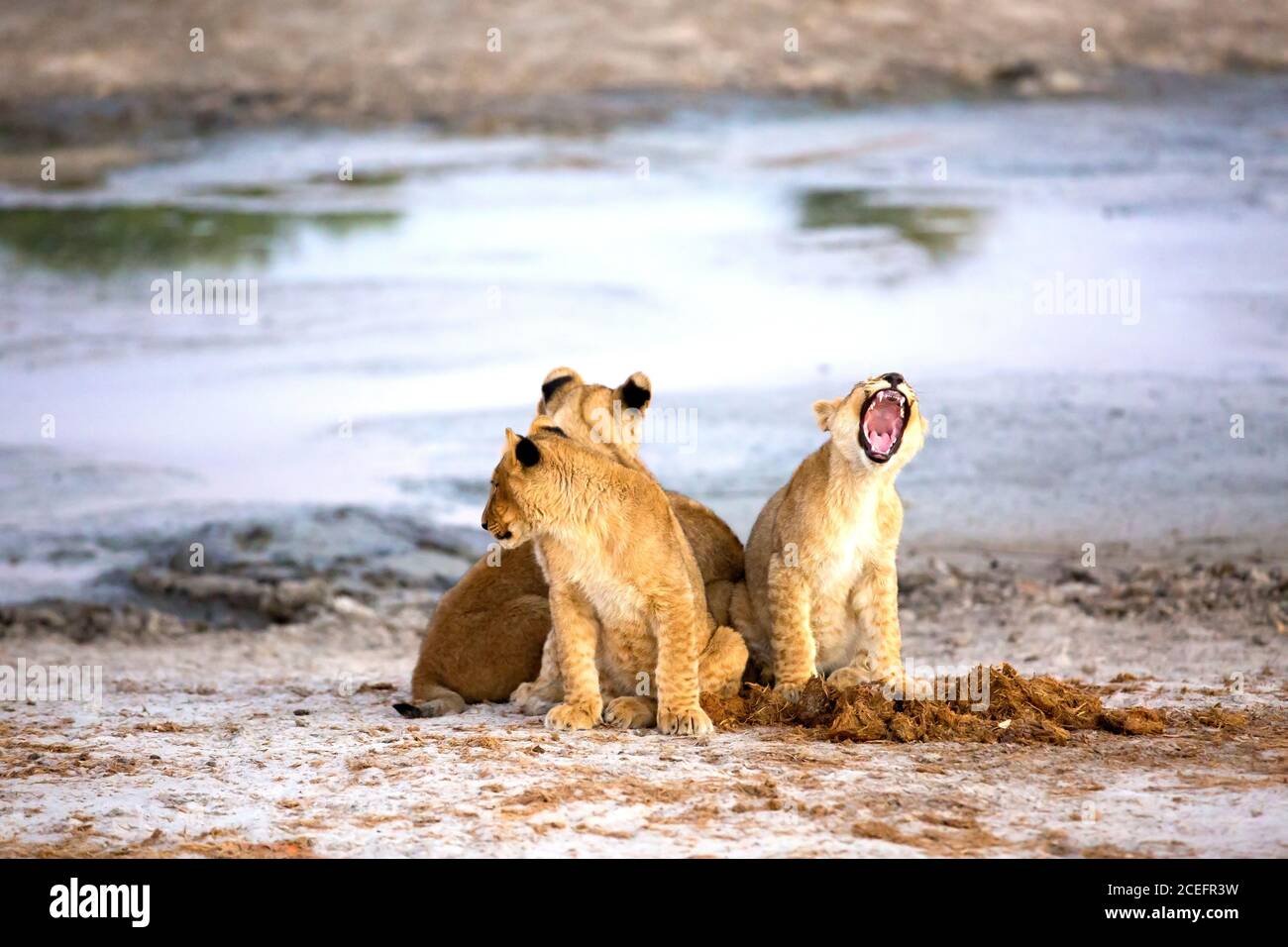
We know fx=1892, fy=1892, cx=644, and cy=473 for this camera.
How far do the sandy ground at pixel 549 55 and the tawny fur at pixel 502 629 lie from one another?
16428 millimetres

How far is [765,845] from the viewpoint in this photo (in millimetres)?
6500

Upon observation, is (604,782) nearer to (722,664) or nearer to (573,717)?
(573,717)

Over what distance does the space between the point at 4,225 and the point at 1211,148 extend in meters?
14.3

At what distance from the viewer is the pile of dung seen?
7.96 m

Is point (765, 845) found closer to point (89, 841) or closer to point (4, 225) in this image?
point (89, 841)

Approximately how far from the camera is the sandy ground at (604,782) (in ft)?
21.7

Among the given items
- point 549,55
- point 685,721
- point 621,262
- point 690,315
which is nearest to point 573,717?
point 685,721

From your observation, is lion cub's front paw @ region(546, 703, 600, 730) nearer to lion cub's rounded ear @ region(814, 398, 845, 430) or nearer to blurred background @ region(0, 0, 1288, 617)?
lion cub's rounded ear @ region(814, 398, 845, 430)

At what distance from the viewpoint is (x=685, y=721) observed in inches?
322

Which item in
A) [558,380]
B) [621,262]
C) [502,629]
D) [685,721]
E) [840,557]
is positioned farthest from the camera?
[621,262]

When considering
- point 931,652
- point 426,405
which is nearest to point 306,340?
point 426,405

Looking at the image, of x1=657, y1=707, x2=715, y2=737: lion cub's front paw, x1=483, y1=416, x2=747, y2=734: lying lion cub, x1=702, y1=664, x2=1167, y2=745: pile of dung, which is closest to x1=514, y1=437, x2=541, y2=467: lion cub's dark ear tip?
x1=483, y1=416, x2=747, y2=734: lying lion cub

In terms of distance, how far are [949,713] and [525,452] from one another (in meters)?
2.12

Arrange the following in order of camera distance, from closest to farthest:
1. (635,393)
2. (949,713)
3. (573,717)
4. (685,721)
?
(949,713) < (685,721) < (573,717) < (635,393)
